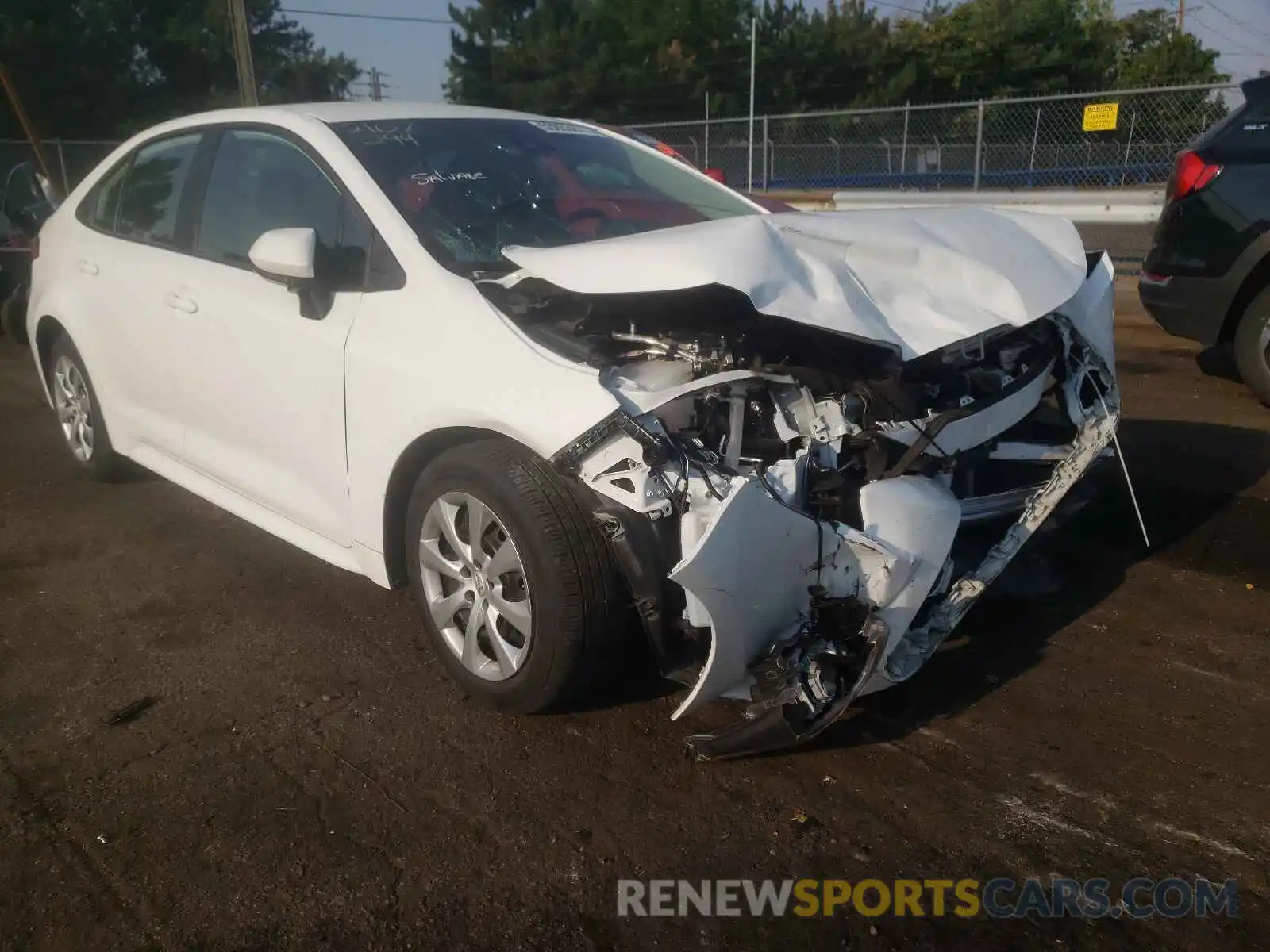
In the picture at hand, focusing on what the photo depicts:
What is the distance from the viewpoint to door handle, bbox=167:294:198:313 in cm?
409

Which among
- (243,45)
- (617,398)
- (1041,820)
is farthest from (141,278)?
(243,45)

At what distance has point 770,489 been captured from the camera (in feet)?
8.84

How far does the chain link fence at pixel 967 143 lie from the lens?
45.1ft

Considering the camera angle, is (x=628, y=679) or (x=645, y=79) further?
(x=645, y=79)

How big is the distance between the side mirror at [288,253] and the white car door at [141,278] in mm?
914

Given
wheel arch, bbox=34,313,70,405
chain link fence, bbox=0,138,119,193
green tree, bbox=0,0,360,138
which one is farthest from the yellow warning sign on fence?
green tree, bbox=0,0,360,138

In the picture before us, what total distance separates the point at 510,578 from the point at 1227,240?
16.4 feet

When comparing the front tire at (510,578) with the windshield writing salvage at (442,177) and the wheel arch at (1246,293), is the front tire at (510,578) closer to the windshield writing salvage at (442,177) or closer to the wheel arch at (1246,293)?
the windshield writing salvage at (442,177)

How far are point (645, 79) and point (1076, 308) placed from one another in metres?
36.6

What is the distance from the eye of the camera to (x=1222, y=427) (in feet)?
18.9

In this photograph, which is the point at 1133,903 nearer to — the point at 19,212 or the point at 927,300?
the point at 927,300

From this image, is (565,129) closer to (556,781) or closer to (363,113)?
(363,113)

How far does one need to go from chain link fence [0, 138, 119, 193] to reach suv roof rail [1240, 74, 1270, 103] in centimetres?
2109

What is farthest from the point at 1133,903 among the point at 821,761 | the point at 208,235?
the point at 208,235
